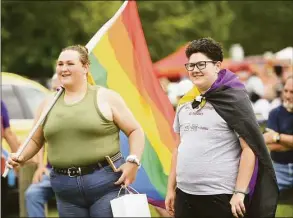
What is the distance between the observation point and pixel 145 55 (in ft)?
26.5

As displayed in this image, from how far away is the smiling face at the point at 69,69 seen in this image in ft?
18.9

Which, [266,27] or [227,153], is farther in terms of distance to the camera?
[266,27]

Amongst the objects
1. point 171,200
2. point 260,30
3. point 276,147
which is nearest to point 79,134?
point 171,200

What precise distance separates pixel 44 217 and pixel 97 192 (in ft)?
10.7

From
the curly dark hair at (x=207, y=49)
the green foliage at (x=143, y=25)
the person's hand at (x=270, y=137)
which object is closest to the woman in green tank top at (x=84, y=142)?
the curly dark hair at (x=207, y=49)

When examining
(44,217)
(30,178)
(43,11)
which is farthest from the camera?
(43,11)

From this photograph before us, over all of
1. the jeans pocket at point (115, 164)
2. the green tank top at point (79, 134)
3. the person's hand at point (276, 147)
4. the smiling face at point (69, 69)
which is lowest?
the person's hand at point (276, 147)

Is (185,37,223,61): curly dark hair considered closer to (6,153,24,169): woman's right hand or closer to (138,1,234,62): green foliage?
(6,153,24,169): woman's right hand

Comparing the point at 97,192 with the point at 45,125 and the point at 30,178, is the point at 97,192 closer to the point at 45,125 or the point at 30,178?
the point at 45,125

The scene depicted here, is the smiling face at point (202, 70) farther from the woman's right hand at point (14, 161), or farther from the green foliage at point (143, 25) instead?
the green foliage at point (143, 25)

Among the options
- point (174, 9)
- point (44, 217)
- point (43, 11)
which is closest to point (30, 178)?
point (44, 217)

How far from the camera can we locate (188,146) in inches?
227

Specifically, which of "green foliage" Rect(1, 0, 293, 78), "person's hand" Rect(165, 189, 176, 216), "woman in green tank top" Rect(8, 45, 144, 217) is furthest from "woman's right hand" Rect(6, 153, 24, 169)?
"green foliage" Rect(1, 0, 293, 78)

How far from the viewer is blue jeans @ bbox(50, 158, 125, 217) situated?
5.69 metres
